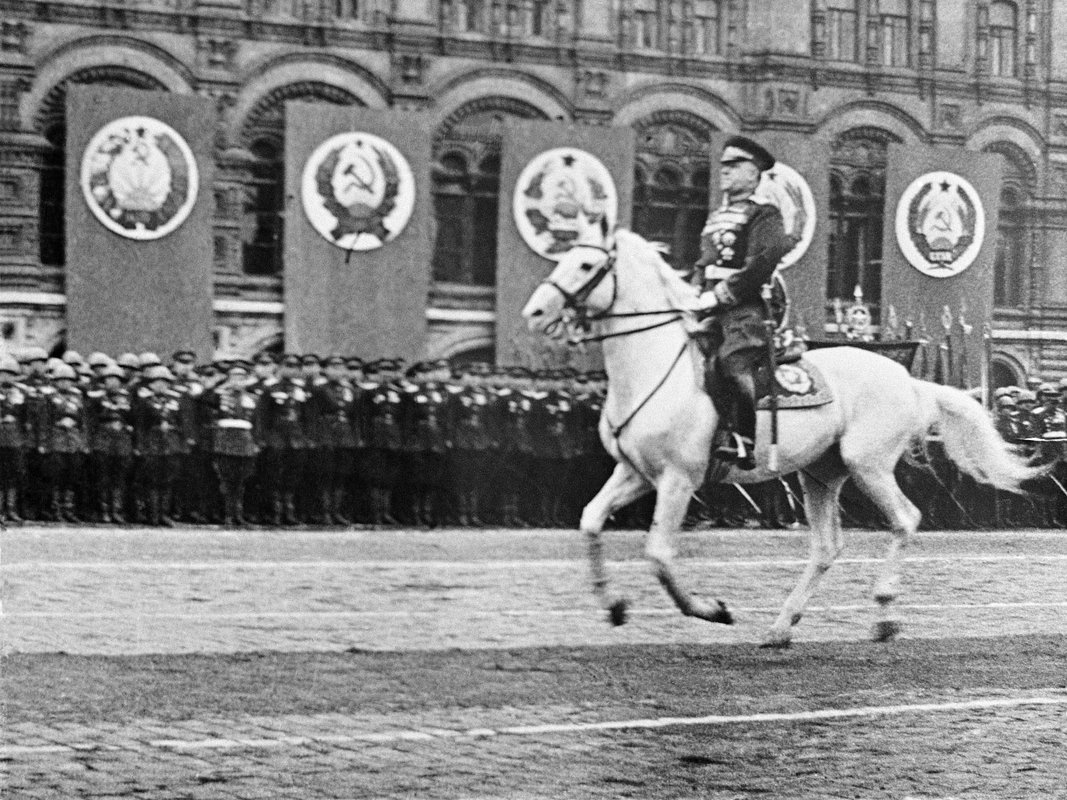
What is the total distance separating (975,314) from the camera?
9148 millimetres

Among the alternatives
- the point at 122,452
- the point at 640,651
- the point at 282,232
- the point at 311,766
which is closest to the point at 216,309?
the point at 282,232

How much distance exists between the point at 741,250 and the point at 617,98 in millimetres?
1035

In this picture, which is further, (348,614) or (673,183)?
(348,614)

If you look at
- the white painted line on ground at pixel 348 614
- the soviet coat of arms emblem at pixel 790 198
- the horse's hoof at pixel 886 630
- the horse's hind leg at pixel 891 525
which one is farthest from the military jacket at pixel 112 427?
the horse's hoof at pixel 886 630

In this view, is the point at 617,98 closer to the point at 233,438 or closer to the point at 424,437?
the point at 424,437

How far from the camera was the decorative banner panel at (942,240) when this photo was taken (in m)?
9.16

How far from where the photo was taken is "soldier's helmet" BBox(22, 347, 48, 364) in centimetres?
1638

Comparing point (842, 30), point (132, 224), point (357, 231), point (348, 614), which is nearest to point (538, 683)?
point (348, 614)

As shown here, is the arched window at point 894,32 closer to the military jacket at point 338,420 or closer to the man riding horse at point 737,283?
the man riding horse at point 737,283

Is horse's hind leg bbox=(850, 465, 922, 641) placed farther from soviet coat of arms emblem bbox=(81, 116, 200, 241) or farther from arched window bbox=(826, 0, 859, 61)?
soviet coat of arms emblem bbox=(81, 116, 200, 241)

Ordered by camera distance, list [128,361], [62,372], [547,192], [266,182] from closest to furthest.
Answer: [547,192] < [266,182] < [128,361] < [62,372]

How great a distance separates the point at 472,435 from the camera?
2002 cm

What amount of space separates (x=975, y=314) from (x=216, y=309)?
28.3 ft

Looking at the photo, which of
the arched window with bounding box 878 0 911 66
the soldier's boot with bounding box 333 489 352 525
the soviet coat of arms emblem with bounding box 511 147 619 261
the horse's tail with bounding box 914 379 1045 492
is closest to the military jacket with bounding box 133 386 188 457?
the soldier's boot with bounding box 333 489 352 525
